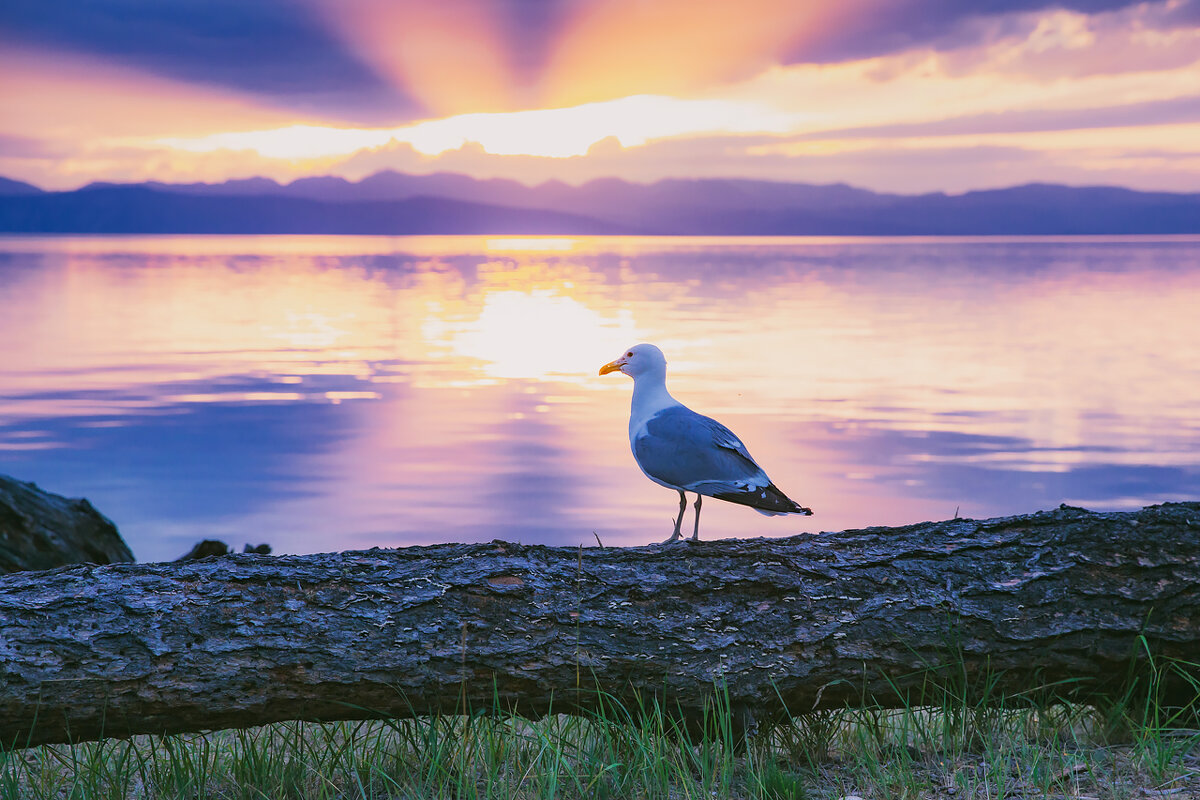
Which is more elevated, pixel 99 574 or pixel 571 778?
pixel 99 574

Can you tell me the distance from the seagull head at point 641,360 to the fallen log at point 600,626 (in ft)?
5.79

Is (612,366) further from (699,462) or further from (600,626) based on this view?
(600,626)

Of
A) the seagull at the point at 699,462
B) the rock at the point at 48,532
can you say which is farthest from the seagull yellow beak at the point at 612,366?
the rock at the point at 48,532

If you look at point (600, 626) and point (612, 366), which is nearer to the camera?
point (600, 626)

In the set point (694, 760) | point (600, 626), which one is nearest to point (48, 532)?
point (600, 626)

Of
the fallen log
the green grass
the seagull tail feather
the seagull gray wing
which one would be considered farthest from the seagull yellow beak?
the green grass

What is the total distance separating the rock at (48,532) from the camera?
24.1 ft

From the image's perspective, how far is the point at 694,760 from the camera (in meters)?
4.79

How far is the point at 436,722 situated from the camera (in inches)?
189

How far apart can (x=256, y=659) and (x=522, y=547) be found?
137cm

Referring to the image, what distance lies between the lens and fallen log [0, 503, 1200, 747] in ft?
14.8

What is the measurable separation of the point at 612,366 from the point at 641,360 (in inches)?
10.4

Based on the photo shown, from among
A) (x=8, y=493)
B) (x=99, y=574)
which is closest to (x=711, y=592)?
(x=99, y=574)

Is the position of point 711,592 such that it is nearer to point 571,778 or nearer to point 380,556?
point 571,778
